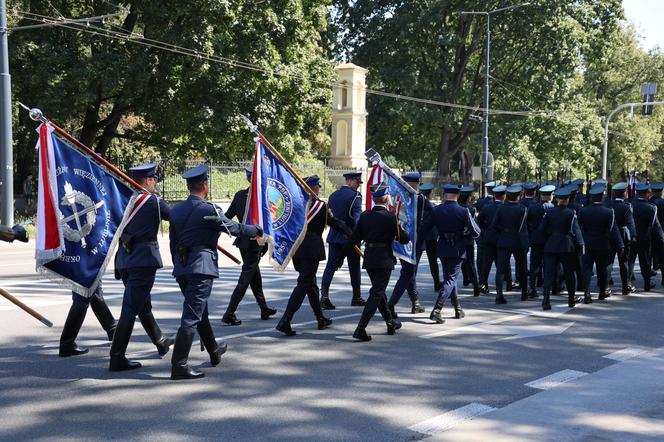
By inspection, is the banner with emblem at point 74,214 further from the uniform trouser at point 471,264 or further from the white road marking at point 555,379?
the uniform trouser at point 471,264

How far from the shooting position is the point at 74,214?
7.41m

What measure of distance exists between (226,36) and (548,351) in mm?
21202

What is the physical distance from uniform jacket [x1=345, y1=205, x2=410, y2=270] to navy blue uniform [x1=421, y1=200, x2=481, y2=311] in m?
1.53

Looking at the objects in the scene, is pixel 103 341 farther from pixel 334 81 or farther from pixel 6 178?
pixel 334 81

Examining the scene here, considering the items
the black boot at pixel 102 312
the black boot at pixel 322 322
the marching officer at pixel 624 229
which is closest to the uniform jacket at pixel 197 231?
the black boot at pixel 102 312

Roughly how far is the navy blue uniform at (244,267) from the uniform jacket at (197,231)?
2104mm

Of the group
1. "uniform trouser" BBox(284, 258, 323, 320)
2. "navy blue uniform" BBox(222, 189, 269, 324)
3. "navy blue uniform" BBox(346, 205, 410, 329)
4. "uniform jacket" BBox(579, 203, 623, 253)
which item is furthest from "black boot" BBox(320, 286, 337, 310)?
"uniform jacket" BBox(579, 203, 623, 253)

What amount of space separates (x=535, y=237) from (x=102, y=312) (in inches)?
278

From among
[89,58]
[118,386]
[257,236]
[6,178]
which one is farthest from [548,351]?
[89,58]

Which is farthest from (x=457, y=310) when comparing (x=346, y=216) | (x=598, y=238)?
(x=598, y=238)

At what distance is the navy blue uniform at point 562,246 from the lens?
11156 mm

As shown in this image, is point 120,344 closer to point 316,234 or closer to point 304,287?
point 304,287

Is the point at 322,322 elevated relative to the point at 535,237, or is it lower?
lower

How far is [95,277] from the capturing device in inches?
291
